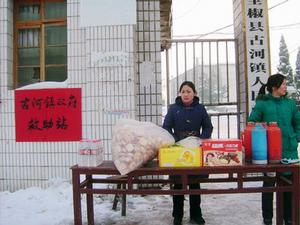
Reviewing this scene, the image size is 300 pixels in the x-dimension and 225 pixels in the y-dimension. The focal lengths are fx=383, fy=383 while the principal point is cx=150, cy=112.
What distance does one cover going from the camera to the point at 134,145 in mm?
3234

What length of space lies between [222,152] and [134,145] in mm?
751

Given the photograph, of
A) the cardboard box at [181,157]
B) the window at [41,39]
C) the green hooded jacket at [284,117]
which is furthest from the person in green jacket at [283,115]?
the window at [41,39]

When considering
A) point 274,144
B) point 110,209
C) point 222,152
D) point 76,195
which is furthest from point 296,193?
point 110,209

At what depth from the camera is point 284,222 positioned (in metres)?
4.14

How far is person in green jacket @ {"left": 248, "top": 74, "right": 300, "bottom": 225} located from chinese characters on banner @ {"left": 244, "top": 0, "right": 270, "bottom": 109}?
7.42 feet

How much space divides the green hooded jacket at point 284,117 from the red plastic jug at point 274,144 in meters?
0.62

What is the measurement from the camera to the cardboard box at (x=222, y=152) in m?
3.25

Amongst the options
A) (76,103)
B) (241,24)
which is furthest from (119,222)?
(241,24)

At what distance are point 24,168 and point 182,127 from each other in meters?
2.80

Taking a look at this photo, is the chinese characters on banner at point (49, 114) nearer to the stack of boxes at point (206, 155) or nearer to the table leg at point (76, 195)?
the table leg at point (76, 195)

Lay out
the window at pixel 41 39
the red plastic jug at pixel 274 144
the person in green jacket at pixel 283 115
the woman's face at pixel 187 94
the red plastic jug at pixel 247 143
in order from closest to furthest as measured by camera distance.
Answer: the red plastic jug at pixel 274 144, the red plastic jug at pixel 247 143, the person in green jacket at pixel 283 115, the woman's face at pixel 187 94, the window at pixel 41 39

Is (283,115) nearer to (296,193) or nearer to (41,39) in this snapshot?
(296,193)

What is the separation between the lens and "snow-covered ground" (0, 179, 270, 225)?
14.6 feet

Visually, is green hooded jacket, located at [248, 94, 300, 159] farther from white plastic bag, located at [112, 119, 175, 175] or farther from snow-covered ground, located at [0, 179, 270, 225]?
white plastic bag, located at [112, 119, 175, 175]
